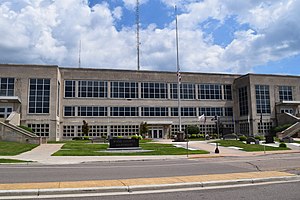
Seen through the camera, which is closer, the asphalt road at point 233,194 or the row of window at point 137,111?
the asphalt road at point 233,194

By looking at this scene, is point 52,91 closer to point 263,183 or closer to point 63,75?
point 63,75

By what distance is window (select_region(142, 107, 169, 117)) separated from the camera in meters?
58.5

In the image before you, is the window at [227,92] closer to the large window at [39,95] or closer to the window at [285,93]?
the window at [285,93]

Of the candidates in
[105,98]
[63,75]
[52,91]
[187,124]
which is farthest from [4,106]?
[187,124]

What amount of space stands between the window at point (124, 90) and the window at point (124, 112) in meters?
2.24

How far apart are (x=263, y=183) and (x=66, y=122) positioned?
4750 cm

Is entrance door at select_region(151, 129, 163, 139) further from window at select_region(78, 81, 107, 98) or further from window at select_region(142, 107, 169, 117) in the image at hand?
window at select_region(78, 81, 107, 98)

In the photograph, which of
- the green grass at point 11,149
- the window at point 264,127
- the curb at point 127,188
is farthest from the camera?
the window at point 264,127

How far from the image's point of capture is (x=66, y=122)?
54.2m

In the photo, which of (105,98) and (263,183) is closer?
(263,183)

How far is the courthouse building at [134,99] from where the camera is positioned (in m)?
49.2

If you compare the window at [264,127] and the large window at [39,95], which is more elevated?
the large window at [39,95]

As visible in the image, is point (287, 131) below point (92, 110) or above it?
below

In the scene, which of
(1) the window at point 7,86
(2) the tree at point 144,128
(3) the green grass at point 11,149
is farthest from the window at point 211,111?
(3) the green grass at point 11,149
